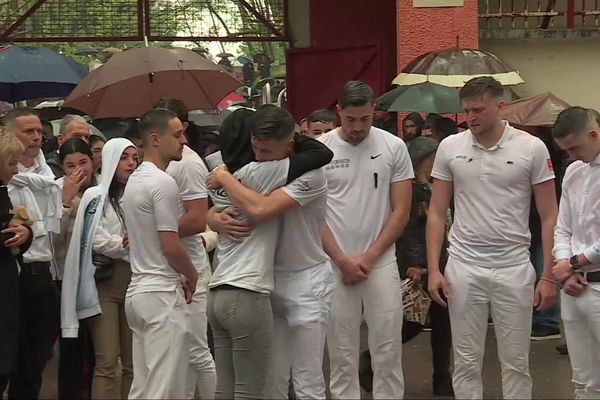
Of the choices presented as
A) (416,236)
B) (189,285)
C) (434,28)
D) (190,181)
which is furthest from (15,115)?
(434,28)

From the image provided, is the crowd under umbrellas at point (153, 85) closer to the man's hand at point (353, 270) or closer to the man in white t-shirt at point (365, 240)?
the man in white t-shirt at point (365, 240)

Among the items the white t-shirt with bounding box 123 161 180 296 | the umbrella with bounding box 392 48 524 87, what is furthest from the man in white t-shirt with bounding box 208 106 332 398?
the umbrella with bounding box 392 48 524 87

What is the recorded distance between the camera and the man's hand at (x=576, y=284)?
6.13m

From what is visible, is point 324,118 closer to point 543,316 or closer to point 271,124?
point 543,316

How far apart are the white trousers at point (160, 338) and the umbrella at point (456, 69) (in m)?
5.31

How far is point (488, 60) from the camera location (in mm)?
11242

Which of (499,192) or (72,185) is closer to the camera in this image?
(499,192)

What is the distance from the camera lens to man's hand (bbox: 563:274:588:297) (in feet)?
20.1

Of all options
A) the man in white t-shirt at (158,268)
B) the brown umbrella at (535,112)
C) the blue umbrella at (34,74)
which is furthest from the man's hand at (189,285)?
the blue umbrella at (34,74)

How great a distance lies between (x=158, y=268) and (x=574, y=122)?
237cm

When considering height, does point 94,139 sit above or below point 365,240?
above

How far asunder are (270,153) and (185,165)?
48.5 inches

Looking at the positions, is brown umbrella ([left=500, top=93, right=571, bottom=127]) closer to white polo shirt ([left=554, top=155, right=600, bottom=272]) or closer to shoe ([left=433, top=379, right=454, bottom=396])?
shoe ([left=433, top=379, right=454, bottom=396])

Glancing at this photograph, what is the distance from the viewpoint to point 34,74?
34.1ft
